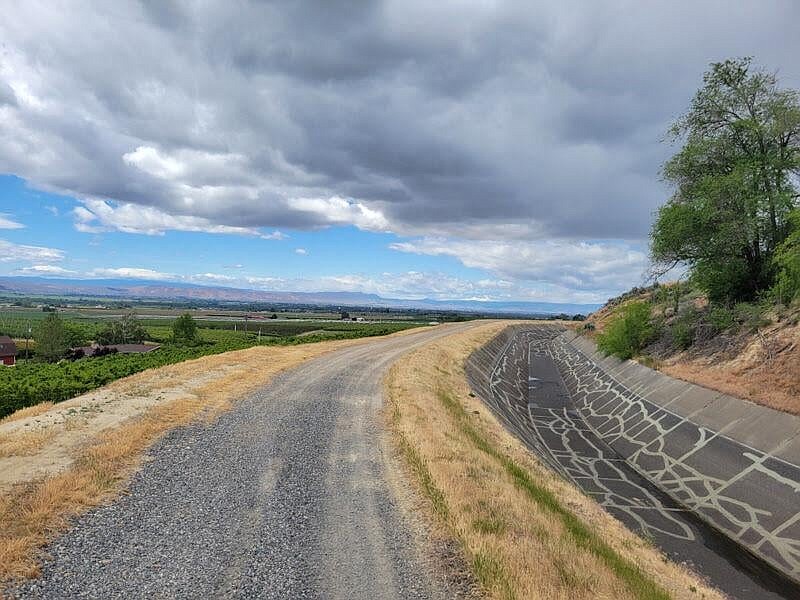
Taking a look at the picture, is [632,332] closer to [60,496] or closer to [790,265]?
[790,265]

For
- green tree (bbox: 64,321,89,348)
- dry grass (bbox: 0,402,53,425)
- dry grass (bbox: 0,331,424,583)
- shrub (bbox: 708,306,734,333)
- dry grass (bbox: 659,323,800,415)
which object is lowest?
green tree (bbox: 64,321,89,348)

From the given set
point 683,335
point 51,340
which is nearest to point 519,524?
point 683,335

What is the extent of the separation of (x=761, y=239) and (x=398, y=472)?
102 ft

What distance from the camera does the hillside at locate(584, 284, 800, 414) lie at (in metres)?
21.8

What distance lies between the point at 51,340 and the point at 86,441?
5086 inches

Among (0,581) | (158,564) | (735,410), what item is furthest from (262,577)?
(735,410)

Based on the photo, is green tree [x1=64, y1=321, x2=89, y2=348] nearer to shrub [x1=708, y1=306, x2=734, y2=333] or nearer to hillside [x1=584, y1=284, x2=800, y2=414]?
hillside [x1=584, y1=284, x2=800, y2=414]

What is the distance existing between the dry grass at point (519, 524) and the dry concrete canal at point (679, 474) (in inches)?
125

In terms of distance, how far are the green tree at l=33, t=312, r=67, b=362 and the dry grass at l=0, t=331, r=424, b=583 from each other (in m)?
114

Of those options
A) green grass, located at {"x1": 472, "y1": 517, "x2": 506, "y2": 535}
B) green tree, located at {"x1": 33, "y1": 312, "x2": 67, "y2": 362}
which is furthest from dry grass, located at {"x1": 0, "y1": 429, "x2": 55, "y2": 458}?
green tree, located at {"x1": 33, "y1": 312, "x2": 67, "y2": 362}

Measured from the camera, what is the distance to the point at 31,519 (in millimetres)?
8523

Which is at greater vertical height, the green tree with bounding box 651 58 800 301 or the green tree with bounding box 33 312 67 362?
the green tree with bounding box 651 58 800 301

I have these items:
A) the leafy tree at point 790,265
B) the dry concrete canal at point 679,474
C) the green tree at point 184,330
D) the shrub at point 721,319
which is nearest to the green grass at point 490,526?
the dry concrete canal at point 679,474

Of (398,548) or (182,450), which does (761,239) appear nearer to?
(398,548)
